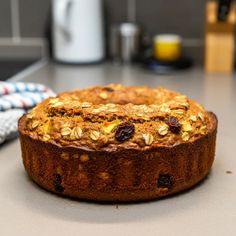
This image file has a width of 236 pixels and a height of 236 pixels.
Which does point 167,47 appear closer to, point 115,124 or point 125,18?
point 125,18

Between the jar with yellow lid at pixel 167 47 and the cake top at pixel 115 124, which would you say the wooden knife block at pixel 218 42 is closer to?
the jar with yellow lid at pixel 167 47

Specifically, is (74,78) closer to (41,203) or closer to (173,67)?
(173,67)

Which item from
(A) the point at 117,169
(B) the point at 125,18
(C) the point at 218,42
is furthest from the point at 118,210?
(B) the point at 125,18

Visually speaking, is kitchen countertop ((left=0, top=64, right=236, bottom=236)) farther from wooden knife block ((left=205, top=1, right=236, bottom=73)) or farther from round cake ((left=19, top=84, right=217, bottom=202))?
wooden knife block ((left=205, top=1, right=236, bottom=73))

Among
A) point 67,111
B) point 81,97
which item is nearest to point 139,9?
point 81,97

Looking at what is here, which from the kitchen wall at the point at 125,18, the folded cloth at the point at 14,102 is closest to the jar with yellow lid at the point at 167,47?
the kitchen wall at the point at 125,18

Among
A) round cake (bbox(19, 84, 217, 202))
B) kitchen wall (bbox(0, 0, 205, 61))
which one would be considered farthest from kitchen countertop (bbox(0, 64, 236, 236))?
kitchen wall (bbox(0, 0, 205, 61))
